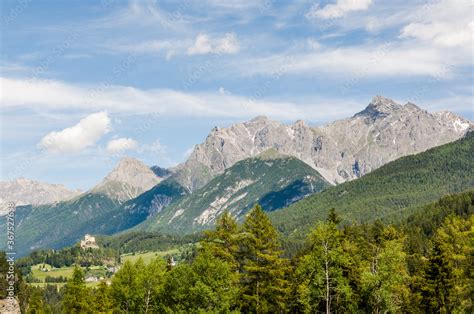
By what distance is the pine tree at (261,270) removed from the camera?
70.8 metres

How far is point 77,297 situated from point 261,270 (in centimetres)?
3568

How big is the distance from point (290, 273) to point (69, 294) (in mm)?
36100

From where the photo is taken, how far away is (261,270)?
70688 mm

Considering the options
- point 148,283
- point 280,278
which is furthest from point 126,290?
point 280,278

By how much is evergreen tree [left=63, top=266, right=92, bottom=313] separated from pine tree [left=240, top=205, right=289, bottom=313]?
100 feet

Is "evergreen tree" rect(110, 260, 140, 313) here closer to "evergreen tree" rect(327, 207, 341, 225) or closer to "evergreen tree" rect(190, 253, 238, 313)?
"evergreen tree" rect(190, 253, 238, 313)

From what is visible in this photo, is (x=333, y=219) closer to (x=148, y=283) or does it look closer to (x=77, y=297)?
(x=148, y=283)

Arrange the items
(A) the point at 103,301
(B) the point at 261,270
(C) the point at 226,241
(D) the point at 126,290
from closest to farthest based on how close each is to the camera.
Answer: (B) the point at 261,270 → (C) the point at 226,241 → (D) the point at 126,290 → (A) the point at 103,301

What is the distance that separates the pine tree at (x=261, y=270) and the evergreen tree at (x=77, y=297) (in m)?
30.6

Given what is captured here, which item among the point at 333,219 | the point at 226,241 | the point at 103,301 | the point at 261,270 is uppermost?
the point at 333,219

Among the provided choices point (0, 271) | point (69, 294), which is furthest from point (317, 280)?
point (0, 271)

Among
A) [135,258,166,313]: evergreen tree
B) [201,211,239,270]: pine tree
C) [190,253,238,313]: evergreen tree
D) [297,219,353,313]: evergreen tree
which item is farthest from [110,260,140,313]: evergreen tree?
[297,219,353,313]: evergreen tree

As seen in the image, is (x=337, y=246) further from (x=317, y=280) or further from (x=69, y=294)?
(x=69, y=294)

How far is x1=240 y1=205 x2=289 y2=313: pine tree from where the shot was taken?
7081 cm
